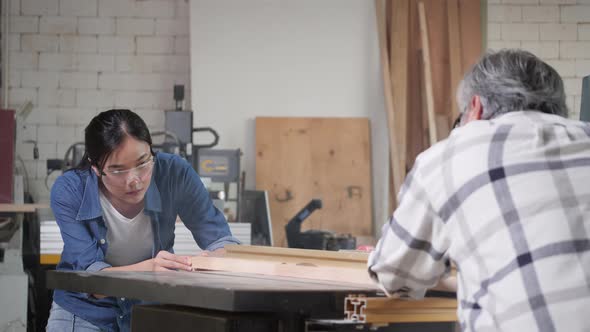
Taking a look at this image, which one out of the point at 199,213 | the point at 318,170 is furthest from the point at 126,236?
the point at 318,170

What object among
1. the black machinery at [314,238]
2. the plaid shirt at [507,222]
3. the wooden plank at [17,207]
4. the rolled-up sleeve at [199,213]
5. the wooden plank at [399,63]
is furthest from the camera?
the wooden plank at [399,63]

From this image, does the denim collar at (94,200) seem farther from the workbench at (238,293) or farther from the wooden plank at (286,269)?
the workbench at (238,293)

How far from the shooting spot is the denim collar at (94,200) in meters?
2.30

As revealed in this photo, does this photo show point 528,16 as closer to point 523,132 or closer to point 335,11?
point 335,11

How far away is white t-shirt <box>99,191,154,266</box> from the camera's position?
2367 mm

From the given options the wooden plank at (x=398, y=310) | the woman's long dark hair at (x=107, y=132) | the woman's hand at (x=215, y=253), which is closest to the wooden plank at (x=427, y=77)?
the woman's hand at (x=215, y=253)

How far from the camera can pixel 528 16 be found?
576 cm

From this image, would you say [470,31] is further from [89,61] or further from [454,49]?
[89,61]

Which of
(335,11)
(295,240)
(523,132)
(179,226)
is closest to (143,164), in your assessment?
(523,132)

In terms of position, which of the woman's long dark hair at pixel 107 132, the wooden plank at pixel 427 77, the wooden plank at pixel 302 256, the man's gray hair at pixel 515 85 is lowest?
the wooden plank at pixel 302 256

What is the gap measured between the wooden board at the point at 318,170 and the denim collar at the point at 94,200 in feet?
10.3

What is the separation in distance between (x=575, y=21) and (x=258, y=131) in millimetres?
2175

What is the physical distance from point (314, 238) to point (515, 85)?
3190 mm

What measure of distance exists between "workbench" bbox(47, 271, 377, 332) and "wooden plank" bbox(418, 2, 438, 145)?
373 cm
